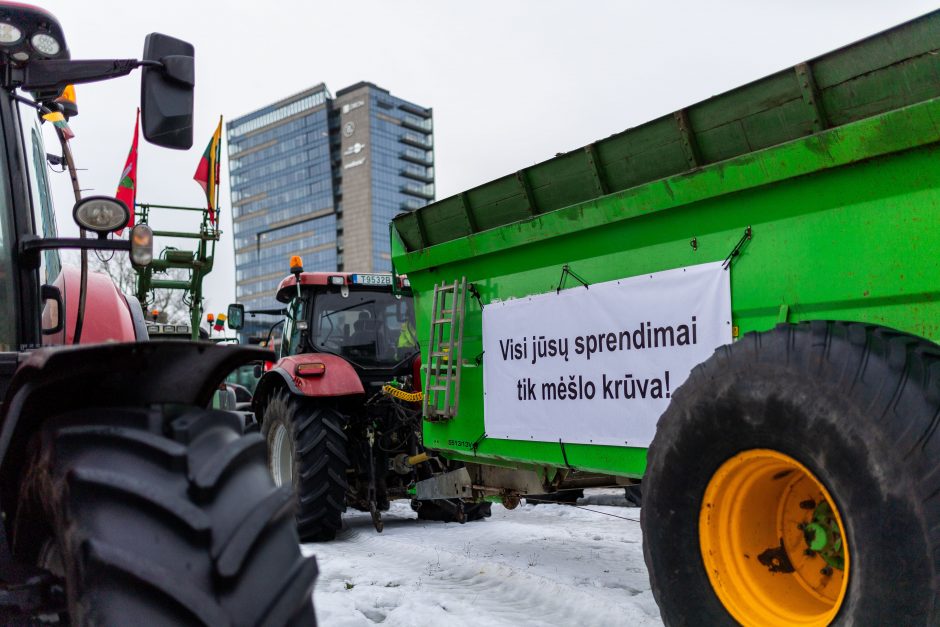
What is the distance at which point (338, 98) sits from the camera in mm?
89625

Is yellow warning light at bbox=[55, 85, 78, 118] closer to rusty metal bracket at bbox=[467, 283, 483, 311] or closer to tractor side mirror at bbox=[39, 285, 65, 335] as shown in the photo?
tractor side mirror at bbox=[39, 285, 65, 335]

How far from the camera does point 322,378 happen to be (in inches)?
263

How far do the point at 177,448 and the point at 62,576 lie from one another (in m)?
0.51

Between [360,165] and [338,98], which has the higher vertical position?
[338,98]

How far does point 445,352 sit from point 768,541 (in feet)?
8.90

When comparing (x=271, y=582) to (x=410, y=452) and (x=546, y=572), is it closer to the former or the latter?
(x=546, y=572)

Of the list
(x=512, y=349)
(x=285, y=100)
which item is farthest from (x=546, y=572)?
(x=285, y=100)

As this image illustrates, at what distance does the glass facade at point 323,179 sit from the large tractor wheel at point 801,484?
79634mm

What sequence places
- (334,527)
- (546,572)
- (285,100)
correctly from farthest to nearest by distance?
(285,100), (334,527), (546,572)

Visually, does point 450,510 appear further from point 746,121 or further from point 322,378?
point 746,121

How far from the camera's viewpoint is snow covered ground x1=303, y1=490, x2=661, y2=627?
4059mm

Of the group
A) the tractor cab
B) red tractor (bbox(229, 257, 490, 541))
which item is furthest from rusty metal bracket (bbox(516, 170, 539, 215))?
the tractor cab

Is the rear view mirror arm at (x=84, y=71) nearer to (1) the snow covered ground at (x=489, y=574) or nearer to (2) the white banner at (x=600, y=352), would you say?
(2) the white banner at (x=600, y=352)

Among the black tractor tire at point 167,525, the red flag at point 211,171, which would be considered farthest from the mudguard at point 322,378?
the red flag at point 211,171
